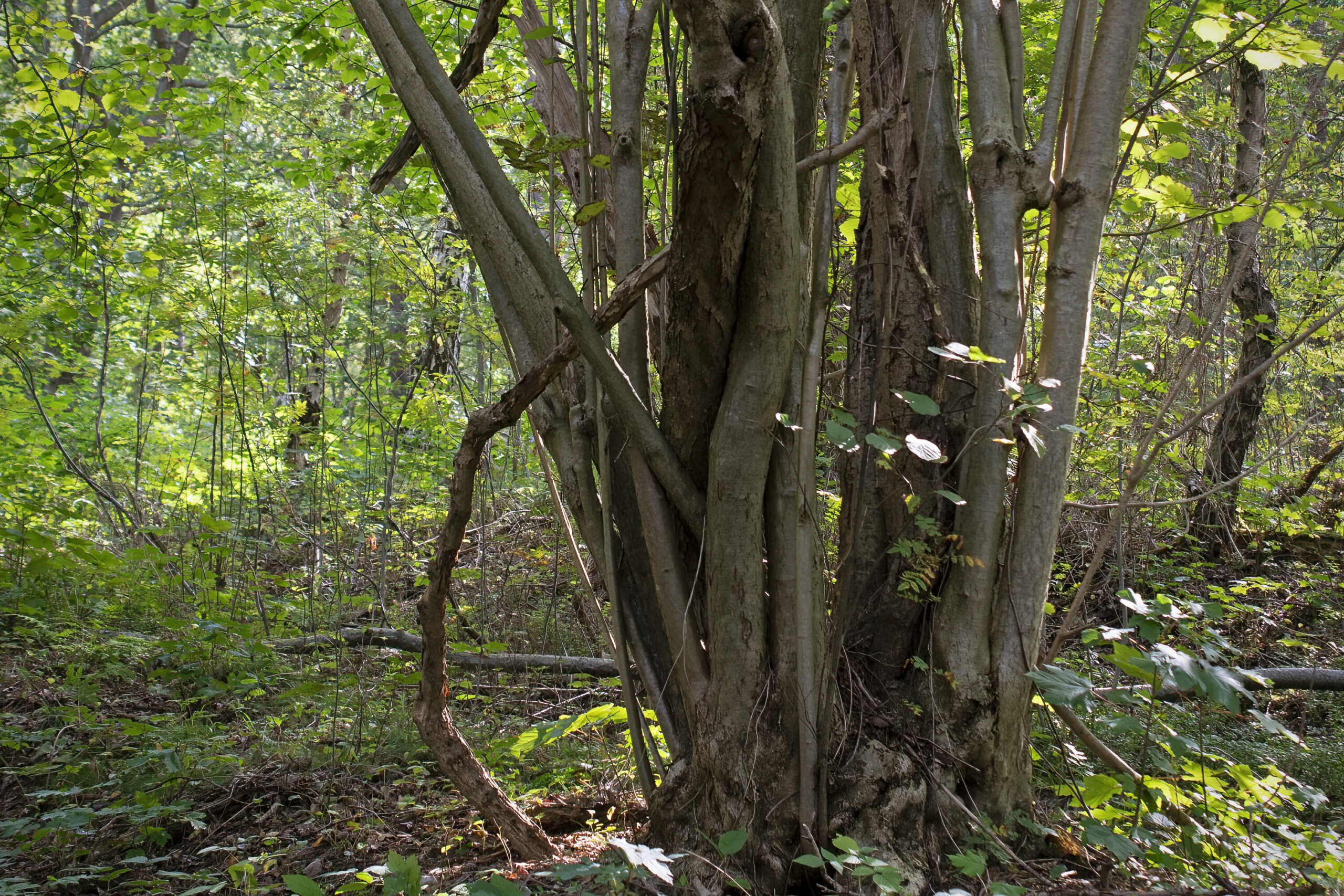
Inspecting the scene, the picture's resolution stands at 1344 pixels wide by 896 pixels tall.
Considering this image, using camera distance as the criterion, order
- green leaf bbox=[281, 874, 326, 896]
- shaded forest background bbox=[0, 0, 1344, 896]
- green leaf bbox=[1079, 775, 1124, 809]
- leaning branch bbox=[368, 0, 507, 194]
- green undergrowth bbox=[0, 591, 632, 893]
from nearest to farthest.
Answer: green leaf bbox=[281, 874, 326, 896] → green leaf bbox=[1079, 775, 1124, 809] → shaded forest background bbox=[0, 0, 1344, 896] → leaning branch bbox=[368, 0, 507, 194] → green undergrowth bbox=[0, 591, 632, 893]

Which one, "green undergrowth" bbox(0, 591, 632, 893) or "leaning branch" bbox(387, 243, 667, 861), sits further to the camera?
"green undergrowth" bbox(0, 591, 632, 893)

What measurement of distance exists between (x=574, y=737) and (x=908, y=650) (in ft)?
5.73

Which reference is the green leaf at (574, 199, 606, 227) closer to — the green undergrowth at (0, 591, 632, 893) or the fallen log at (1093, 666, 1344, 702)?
the green undergrowth at (0, 591, 632, 893)

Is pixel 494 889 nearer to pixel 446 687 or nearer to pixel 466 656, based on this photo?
pixel 446 687

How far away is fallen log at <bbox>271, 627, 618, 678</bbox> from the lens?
13.3 ft

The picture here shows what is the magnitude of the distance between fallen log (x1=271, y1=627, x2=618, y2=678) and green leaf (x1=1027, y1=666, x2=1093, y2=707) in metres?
2.61

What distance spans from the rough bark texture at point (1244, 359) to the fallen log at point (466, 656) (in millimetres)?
4990

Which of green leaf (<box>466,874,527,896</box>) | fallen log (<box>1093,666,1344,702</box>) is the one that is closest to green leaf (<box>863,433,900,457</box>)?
green leaf (<box>466,874,527,896</box>)

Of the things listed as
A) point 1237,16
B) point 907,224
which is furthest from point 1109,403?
point 907,224

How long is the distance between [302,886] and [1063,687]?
1.62 m

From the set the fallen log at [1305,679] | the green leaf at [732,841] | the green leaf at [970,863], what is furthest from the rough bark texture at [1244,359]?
the green leaf at [732,841]

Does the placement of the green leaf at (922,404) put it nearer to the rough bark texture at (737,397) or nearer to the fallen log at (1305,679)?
the rough bark texture at (737,397)

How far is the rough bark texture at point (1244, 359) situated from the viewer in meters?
6.02

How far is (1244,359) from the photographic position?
6.32 meters
